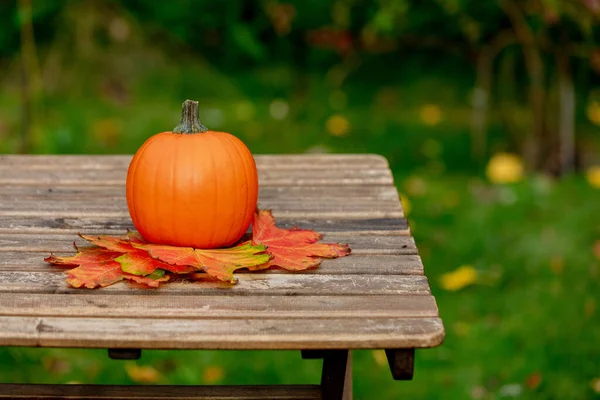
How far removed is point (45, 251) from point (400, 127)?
8.95ft

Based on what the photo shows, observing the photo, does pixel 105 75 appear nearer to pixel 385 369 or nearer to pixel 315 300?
pixel 385 369

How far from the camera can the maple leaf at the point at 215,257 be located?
1.53 metres

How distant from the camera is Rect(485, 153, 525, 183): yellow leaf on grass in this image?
3814 millimetres

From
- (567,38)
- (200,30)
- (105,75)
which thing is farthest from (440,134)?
(105,75)

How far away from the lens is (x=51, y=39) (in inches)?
164

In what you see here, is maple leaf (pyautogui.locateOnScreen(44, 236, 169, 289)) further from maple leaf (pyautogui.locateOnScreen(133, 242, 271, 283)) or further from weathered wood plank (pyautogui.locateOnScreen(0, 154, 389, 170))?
weathered wood plank (pyautogui.locateOnScreen(0, 154, 389, 170))

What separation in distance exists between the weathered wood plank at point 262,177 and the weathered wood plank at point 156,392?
1.61 ft

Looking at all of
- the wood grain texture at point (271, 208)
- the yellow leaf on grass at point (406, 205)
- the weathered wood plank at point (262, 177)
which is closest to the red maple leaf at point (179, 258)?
the wood grain texture at point (271, 208)

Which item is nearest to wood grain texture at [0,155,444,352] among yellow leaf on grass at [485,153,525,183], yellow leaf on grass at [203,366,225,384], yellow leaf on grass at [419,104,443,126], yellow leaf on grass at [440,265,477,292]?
yellow leaf on grass at [203,366,225,384]

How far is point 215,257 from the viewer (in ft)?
5.24

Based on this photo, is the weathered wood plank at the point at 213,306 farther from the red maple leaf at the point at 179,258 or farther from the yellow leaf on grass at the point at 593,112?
the yellow leaf on grass at the point at 593,112

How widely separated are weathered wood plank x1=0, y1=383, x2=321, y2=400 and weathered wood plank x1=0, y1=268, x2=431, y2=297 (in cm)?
55

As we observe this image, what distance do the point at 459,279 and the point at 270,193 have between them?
49.9 inches

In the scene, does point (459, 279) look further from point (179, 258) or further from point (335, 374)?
point (179, 258)
